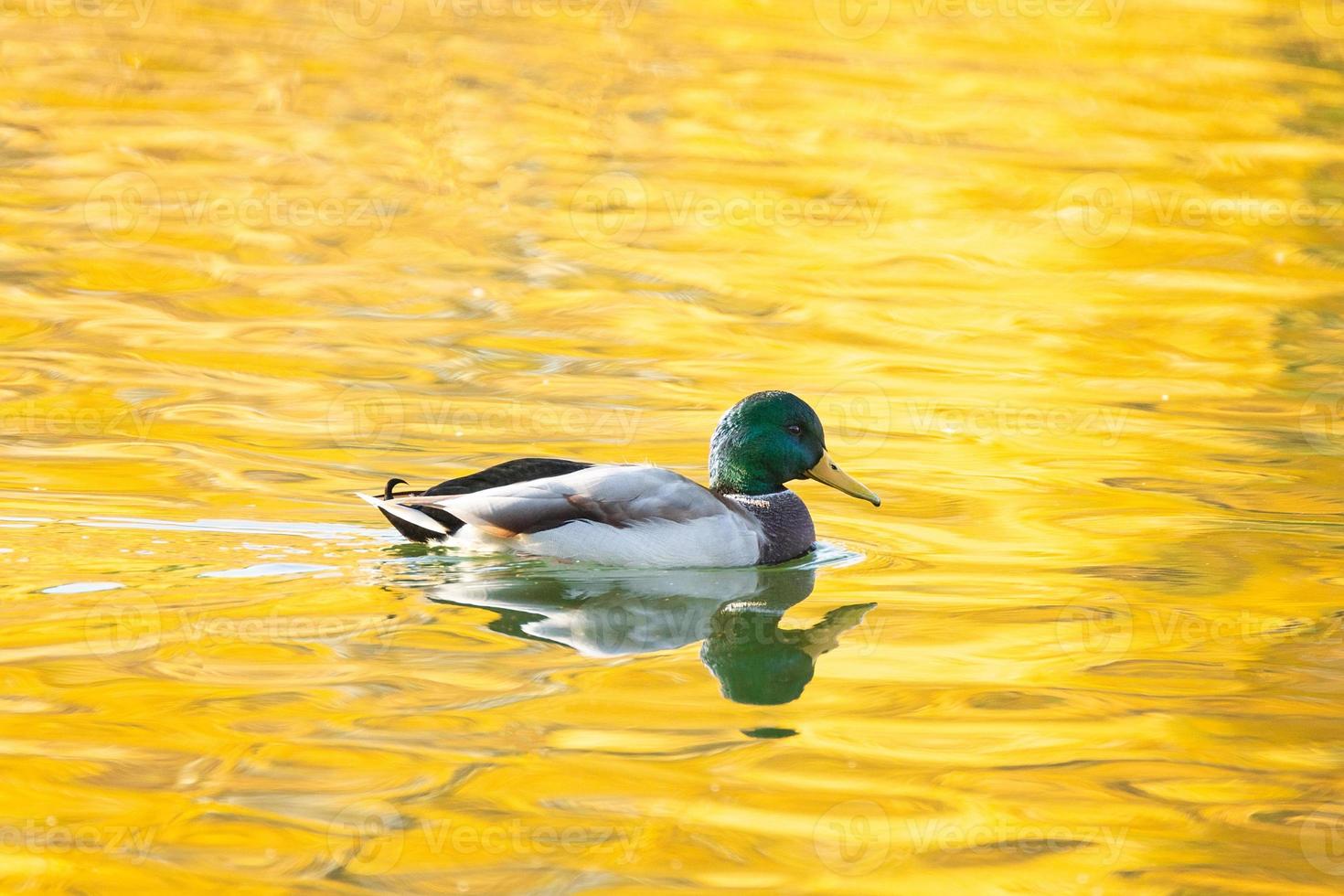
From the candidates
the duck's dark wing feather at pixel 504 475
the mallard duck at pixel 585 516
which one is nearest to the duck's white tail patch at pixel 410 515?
the mallard duck at pixel 585 516

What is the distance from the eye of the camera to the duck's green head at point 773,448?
8297mm

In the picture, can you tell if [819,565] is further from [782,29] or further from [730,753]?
[782,29]

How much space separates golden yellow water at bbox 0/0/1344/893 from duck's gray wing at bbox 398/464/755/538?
247 mm

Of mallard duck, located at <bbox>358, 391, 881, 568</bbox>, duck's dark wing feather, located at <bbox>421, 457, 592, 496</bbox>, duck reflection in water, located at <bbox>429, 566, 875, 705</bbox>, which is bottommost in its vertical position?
duck reflection in water, located at <bbox>429, 566, 875, 705</bbox>

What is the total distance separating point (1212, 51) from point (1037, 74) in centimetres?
236

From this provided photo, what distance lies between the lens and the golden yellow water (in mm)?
5492

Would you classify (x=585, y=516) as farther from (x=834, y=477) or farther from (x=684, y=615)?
(x=834, y=477)

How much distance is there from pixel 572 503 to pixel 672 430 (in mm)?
2723

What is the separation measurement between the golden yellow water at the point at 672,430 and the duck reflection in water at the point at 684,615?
3cm

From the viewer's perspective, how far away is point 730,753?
5.88 m

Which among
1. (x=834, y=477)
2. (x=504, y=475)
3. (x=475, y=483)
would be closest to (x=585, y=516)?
(x=504, y=475)

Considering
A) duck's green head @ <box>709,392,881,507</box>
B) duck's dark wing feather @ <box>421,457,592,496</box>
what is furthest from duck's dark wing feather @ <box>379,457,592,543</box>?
duck's green head @ <box>709,392,881,507</box>

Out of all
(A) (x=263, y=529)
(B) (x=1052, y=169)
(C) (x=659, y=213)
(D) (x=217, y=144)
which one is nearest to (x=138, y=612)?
(A) (x=263, y=529)

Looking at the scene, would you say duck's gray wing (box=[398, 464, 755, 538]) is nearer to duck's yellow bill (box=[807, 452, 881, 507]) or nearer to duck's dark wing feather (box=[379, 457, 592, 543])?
duck's dark wing feather (box=[379, 457, 592, 543])
